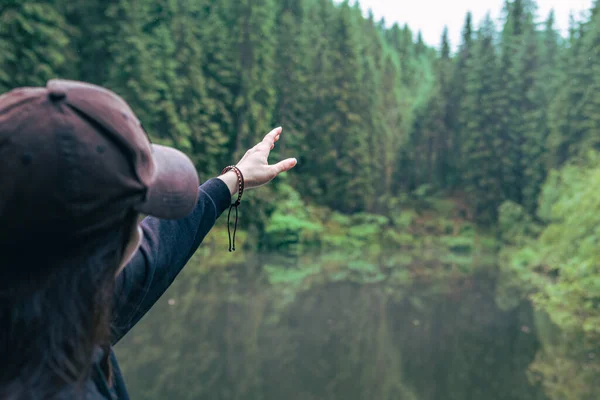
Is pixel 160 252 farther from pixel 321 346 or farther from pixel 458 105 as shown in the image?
pixel 458 105

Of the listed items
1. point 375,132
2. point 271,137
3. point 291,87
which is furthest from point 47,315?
point 375,132

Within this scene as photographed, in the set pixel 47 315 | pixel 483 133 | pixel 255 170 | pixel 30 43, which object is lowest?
pixel 483 133

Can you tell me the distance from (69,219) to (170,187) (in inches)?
5.1

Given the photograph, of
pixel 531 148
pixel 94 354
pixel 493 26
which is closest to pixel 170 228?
pixel 94 354

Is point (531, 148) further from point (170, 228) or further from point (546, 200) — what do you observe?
point (170, 228)

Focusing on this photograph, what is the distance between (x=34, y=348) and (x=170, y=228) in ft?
0.83

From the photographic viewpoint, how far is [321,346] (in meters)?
8.19

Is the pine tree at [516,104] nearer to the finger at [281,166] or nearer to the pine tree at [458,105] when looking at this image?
the pine tree at [458,105]

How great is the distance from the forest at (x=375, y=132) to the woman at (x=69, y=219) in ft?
19.7

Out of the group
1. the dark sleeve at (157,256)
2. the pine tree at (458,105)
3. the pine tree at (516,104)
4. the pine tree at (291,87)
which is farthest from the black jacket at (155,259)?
Answer: the pine tree at (458,105)

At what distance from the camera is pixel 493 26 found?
97.3ft

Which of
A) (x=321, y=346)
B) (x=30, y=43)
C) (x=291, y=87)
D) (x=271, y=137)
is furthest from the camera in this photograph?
(x=291, y=87)

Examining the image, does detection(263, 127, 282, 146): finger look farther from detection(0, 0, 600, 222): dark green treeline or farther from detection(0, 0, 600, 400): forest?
detection(0, 0, 600, 222): dark green treeline

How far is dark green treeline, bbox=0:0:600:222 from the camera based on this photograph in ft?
46.2
